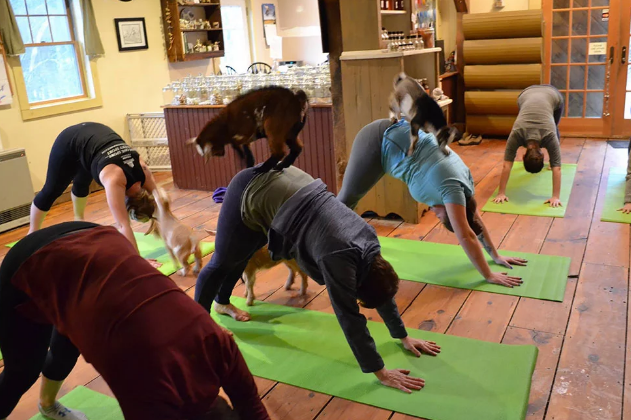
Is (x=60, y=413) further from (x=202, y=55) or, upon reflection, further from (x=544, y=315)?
(x=202, y=55)

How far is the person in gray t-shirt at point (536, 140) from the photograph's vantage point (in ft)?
14.3

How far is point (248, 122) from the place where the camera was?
1.96 m

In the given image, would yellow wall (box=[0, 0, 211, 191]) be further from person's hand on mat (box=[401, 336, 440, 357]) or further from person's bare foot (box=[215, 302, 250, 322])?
person's hand on mat (box=[401, 336, 440, 357])

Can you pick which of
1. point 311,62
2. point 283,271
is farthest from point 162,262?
point 311,62

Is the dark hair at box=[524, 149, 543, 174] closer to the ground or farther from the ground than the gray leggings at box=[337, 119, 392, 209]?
closer to the ground

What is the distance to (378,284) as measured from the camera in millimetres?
1953

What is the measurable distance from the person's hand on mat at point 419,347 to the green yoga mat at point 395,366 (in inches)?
1.3

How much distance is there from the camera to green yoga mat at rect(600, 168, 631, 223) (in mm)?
4074

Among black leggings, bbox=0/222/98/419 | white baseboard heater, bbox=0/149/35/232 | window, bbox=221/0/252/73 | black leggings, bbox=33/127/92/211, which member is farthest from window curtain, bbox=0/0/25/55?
black leggings, bbox=0/222/98/419

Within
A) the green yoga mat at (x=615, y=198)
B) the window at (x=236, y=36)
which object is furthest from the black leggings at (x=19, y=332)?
the window at (x=236, y=36)

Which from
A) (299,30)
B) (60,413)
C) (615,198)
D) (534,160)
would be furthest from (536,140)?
(299,30)

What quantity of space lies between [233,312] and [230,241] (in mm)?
774

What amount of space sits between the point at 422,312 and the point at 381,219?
5.34ft

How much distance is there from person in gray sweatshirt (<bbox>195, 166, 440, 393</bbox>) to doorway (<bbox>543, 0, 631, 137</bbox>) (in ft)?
19.1
